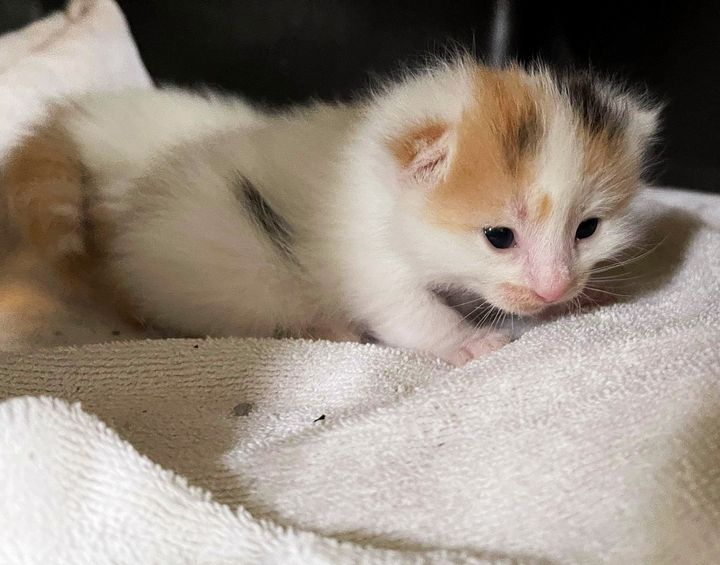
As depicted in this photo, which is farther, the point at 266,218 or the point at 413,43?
the point at 413,43

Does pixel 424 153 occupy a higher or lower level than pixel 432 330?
higher

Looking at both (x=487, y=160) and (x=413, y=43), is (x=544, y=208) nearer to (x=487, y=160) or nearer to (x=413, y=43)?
(x=487, y=160)

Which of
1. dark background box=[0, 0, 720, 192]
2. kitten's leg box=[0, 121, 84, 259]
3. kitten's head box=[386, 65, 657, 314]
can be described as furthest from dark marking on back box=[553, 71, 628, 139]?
kitten's leg box=[0, 121, 84, 259]

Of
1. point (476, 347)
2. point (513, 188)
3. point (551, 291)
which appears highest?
point (513, 188)

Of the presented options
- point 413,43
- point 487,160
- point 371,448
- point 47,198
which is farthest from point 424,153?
point 413,43

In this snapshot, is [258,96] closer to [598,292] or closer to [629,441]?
[598,292]

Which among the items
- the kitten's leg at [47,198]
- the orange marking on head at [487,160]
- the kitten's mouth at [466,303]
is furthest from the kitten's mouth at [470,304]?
the kitten's leg at [47,198]

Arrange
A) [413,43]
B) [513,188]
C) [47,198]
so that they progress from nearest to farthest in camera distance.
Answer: [513,188]
[47,198]
[413,43]
